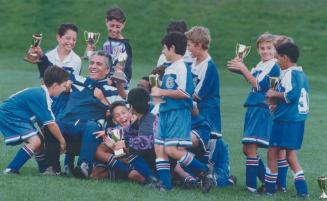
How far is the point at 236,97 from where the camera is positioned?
65.9 feet

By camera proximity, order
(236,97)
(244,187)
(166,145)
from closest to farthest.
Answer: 1. (166,145)
2. (244,187)
3. (236,97)

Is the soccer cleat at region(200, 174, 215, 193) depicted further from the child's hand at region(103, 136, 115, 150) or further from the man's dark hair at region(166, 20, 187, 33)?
the man's dark hair at region(166, 20, 187, 33)

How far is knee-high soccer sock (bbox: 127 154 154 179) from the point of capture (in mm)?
10016

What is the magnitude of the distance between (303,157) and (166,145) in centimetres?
Result: 361

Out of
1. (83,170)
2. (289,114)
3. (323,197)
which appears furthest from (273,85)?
(83,170)

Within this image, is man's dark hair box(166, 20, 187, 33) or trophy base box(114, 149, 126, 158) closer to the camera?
trophy base box(114, 149, 126, 158)

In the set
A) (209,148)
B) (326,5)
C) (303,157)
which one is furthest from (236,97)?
(326,5)

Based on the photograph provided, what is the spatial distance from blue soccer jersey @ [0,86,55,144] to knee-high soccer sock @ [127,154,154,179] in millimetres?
919

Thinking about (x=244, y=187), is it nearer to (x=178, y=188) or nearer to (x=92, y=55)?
(x=178, y=188)

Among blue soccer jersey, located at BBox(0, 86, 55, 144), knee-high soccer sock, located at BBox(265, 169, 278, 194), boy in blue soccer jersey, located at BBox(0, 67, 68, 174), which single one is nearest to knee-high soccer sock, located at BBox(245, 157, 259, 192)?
knee-high soccer sock, located at BBox(265, 169, 278, 194)

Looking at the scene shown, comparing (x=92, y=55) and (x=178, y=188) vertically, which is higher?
(x=92, y=55)

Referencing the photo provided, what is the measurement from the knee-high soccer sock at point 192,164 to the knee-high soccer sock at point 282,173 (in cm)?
79

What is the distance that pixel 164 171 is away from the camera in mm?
9594

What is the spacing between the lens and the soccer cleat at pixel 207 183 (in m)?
9.62
